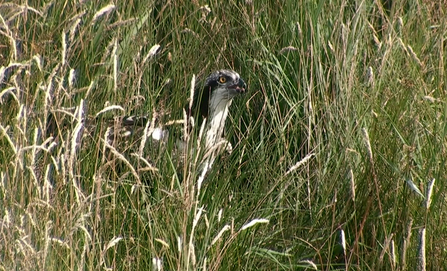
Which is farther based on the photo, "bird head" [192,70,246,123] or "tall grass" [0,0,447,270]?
"bird head" [192,70,246,123]

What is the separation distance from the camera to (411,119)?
3.83 meters

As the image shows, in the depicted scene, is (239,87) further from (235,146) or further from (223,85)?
(235,146)

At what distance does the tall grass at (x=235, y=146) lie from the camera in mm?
3010

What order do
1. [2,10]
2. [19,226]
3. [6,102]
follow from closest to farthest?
[19,226], [6,102], [2,10]

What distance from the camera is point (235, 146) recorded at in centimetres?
418

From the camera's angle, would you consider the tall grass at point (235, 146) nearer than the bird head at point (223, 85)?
Yes

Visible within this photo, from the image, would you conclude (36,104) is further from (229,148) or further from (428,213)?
(428,213)

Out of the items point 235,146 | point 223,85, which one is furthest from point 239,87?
point 235,146

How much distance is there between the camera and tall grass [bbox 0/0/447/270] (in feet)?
9.87

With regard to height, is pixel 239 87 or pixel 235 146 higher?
pixel 239 87

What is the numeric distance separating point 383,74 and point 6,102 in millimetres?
1726

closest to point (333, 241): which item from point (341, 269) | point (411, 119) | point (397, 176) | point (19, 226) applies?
point (341, 269)

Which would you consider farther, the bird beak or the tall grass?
the bird beak

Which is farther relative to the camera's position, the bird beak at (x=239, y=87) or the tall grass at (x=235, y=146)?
the bird beak at (x=239, y=87)
